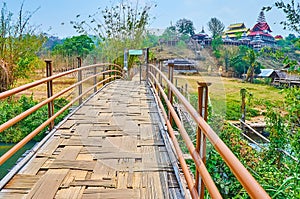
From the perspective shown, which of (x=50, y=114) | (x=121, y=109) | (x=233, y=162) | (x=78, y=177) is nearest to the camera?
(x=233, y=162)

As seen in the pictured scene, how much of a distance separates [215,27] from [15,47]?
6409 millimetres

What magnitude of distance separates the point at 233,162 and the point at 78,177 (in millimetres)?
1333

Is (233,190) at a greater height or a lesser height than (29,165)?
lesser

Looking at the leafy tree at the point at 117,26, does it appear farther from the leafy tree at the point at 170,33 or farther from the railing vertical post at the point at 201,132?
→ the railing vertical post at the point at 201,132

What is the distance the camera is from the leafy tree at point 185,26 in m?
10.3

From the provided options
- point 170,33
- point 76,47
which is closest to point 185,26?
point 170,33

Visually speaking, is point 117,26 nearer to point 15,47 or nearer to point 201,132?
point 15,47

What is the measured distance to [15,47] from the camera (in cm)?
848

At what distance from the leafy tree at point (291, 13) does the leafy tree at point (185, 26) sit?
19.6ft

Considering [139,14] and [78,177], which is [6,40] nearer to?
[139,14]

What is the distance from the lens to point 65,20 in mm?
10648

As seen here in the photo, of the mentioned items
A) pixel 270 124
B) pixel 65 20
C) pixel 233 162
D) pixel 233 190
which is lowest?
pixel 233 190

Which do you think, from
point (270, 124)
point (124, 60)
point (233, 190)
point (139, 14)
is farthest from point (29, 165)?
point (139, 14)

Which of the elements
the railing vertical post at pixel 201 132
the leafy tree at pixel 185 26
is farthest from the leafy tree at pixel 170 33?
the railing vertical post at pixel 201 132
